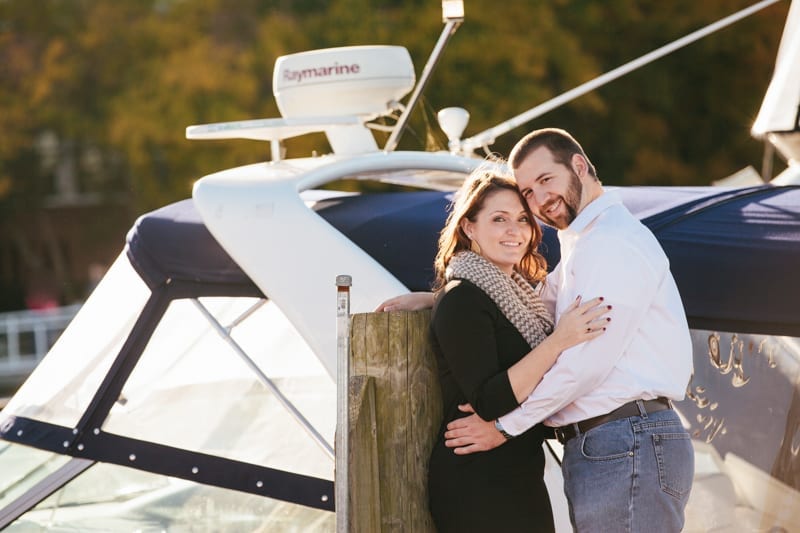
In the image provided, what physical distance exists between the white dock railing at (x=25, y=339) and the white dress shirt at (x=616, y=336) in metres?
14.5

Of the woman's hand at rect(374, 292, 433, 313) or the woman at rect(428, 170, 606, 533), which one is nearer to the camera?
the woman at rect(428, 170, 606, 533)

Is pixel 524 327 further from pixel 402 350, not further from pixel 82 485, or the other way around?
pixel 82 485

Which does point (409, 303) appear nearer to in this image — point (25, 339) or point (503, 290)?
point (503, 290)

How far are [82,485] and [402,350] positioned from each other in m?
1.81

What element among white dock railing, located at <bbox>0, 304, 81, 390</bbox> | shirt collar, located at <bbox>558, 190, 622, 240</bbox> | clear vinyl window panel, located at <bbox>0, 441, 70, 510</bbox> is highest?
shirt collar, located at <bbox>558, 190, 622, 240</bbox>

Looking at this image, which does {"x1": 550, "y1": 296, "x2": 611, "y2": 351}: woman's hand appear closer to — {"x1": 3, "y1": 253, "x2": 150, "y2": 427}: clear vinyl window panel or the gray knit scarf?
the gray knit scarf

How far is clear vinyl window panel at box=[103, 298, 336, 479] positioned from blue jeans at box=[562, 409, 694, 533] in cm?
141

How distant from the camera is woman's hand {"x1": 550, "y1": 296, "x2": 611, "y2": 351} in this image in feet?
9.57

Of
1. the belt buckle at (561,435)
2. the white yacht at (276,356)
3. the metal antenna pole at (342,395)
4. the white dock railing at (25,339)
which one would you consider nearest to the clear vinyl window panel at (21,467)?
the white yacht at (276,356)

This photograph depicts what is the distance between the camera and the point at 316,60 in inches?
208

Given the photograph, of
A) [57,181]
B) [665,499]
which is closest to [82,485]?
[665,499]

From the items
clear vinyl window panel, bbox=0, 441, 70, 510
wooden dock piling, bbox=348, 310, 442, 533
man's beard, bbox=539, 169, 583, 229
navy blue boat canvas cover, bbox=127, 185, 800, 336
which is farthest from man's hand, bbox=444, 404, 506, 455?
clear vinyl window panel, bbox=0, 441, 70, 510

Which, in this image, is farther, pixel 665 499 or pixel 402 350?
pixel 402 350

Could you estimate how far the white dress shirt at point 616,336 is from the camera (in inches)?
116
